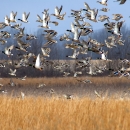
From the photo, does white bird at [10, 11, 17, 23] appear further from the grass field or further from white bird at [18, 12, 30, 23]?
the grass field

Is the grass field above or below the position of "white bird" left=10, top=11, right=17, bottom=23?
below

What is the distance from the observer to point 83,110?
8.22m

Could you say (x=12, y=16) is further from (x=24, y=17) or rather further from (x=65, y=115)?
(x=65, y=115)

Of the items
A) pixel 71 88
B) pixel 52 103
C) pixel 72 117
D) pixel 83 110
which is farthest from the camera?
pixel 71 88

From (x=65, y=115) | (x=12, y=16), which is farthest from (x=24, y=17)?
(x=65, y=115)

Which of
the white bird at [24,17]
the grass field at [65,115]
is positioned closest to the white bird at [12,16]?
the white bird at [24,17]

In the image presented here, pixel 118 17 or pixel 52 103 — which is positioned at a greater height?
pixel 118 17

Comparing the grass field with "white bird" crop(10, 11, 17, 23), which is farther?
"white bird" crop(10, 11, 17, 23)

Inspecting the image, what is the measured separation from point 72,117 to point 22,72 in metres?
30.8

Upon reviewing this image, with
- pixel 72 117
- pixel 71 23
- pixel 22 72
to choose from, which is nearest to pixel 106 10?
pixel 71 23

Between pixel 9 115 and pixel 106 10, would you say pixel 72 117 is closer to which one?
pixel 9 115

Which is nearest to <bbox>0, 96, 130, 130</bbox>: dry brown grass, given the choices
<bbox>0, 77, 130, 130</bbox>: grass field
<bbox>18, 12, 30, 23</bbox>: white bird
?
<bbox>0, 77, 130, 130</bbox>: grass field

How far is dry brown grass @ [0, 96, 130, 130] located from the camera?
6.64 meters

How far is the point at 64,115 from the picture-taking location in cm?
752
